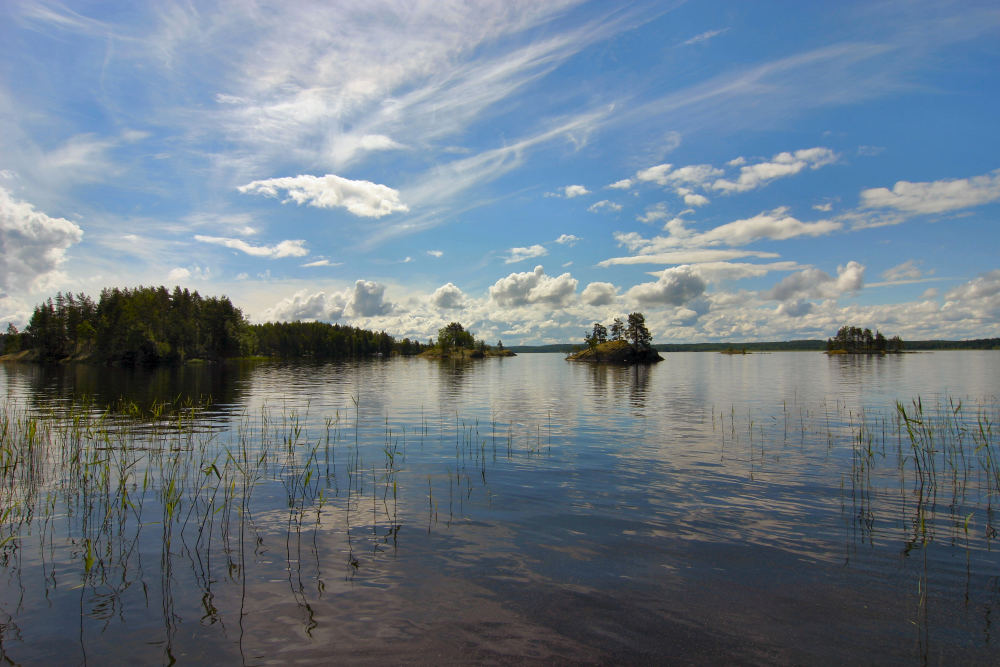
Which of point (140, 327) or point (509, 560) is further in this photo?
point (140, 327)

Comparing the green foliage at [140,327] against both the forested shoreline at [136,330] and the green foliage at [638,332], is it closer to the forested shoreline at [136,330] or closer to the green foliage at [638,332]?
the forested shoreline at [136,330]

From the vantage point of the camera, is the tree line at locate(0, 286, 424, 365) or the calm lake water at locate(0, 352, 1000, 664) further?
the tree line at locate(0, 286, 424, 365)

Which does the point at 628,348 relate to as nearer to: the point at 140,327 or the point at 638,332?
the point at 638,332

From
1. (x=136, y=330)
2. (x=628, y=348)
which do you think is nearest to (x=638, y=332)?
(x=628, y=348)

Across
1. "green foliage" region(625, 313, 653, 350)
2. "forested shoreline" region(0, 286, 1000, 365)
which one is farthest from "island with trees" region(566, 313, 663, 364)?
"forested shoreline" region(0, 286, 1000, 365)

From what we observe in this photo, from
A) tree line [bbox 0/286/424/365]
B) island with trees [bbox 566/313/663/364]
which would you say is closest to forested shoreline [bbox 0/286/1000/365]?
tree line [bbox 0/286/424/365]

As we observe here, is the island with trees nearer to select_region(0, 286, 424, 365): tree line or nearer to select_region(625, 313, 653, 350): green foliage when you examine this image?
select_region(625, 313, 653, 350): green foliage

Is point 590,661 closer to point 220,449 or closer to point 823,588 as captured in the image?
point 823,588

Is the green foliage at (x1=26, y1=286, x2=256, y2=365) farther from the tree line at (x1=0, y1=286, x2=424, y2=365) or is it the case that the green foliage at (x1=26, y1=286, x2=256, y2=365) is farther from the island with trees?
the island with trees

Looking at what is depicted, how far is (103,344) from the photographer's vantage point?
142 m

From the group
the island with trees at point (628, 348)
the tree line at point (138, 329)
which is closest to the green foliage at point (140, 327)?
the tree line at point (138, 329)

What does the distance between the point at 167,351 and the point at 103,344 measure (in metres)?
19.0

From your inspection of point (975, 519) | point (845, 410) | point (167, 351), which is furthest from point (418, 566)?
point (167, 351)

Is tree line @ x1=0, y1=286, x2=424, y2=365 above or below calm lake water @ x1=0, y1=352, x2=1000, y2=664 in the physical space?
above
